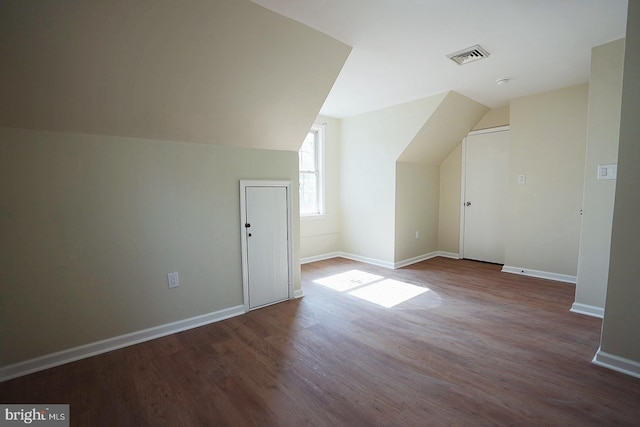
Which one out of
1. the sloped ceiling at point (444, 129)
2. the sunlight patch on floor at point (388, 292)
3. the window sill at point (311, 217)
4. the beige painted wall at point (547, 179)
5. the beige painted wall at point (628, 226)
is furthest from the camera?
the window sill at point (311, 217)

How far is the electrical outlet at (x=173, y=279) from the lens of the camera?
237cm

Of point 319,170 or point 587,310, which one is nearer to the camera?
point 587,310

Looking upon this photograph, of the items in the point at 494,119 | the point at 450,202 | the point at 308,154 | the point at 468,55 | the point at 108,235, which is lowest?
the point at 108,235

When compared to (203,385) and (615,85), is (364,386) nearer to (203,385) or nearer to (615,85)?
(203,385)

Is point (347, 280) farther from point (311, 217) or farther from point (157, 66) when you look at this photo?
point (157, 66)

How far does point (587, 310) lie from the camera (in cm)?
265

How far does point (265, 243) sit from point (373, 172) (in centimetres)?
230

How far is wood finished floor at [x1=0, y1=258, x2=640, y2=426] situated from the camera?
4.89 feet

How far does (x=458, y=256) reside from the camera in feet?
15.8

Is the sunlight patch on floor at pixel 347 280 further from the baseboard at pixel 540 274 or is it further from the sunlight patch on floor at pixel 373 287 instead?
the baseboard at pixel 540 274

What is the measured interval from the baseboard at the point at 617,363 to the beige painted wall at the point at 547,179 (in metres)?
2.05

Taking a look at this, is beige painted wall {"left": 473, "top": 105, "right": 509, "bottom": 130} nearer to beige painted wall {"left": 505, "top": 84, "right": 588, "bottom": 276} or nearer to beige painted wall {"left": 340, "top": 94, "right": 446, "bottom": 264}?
A: beige painted wall {"left": 505, "top": 84, "right": 588, "bottom": 276}

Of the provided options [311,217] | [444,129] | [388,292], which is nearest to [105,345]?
[388,292]

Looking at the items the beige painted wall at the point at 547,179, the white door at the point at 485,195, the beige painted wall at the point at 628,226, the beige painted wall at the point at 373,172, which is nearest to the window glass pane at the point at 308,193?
the beige painted wall at the point at 373,172
